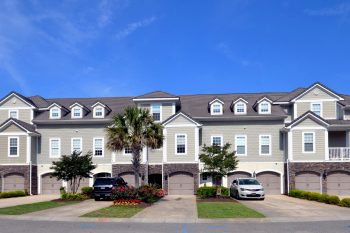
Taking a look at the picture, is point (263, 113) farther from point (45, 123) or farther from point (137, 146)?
point (45, 123)

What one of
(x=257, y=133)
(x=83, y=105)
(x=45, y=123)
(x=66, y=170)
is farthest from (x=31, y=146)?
(x=257, y=133)

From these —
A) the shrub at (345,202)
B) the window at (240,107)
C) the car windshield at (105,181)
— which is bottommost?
the shrub at (345,202)

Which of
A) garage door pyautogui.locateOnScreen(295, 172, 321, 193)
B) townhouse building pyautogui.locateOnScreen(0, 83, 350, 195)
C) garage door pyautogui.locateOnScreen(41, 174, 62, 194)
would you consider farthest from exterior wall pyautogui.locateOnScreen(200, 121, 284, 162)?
garage door pyautogui.locateOnScreen(41, 174, 62, 194)

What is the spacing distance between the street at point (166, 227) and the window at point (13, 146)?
2350 cm

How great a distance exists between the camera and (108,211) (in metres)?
22.8

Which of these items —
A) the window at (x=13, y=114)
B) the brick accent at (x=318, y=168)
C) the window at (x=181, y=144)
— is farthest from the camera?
the window at (x=13, y=114)

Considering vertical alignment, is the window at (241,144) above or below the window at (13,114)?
below

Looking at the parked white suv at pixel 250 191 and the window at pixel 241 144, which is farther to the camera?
the window at pixel 241 144

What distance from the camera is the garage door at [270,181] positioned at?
40.4 m

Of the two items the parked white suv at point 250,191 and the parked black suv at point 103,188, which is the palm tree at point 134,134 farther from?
the parked white suv at point 250,191

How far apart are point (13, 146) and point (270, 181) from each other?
2446cm

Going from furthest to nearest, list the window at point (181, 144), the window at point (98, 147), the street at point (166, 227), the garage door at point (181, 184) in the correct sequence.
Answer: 1. the window at point (98, 147)
2. the garage door at point (181, 184)
3. the window at point (181, 144)
4. the street at point (166, 227)

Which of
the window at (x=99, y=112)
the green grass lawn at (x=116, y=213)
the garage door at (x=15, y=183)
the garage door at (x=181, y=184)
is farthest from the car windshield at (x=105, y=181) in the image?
the garage door at (x=15, y=183)

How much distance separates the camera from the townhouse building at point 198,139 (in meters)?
38.3
